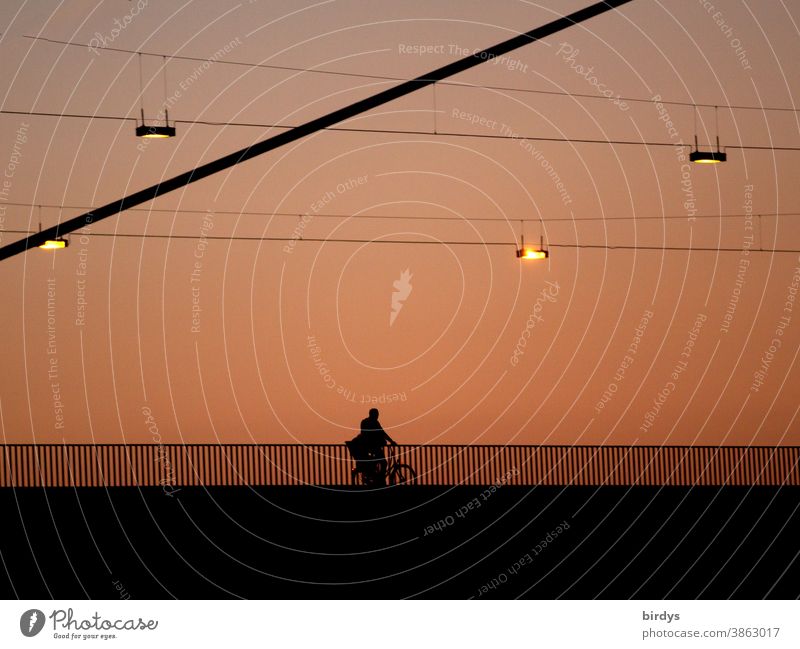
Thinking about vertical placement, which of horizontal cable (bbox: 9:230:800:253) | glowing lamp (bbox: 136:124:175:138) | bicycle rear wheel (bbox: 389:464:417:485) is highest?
horizontal cable (bbox: 9:230:800:253)

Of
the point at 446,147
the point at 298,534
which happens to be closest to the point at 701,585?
the point at 298,534

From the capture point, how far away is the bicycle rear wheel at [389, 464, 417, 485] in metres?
31.0

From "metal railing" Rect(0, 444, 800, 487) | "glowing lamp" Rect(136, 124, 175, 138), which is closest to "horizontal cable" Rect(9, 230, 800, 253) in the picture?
"metal railing" Rect(0, 444, 800, 487)

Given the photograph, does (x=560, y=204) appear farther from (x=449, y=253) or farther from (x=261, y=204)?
(x=261, y=204)

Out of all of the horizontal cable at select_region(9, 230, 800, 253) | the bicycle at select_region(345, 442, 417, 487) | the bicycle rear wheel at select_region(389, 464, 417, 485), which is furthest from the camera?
the horizontal cable at select_region(9, 230, 800, 253)

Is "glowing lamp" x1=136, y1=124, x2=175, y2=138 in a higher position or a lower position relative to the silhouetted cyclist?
higher

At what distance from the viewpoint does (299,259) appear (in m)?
41.6

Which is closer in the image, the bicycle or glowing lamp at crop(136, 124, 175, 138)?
glowing lamp at crop(136, 124, 175, 138)

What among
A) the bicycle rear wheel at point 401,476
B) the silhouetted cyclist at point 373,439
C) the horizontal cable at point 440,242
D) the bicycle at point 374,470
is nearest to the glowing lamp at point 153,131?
the silhouetted cyclist at point 373,439

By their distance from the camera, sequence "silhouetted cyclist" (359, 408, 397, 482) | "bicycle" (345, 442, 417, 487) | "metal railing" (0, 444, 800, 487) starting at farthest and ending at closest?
"metal railing" (0, 444, 800, 487) → "bicycle" (345, 442, 417, 487) → "silhouetted cyclist" (359, 408, 397, 482)

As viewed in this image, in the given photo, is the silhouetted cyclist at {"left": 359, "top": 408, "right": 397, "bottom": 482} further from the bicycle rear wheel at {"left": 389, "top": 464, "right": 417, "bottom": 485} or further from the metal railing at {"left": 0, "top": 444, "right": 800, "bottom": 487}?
the metal railing at {"left": 0, "top": 444, "right": 800, "bottom": 487}

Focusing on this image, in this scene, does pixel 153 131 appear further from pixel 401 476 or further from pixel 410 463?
pixel 410 463

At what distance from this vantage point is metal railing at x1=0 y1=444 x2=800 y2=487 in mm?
31156

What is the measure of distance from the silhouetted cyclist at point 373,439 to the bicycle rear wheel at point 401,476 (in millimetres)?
624
